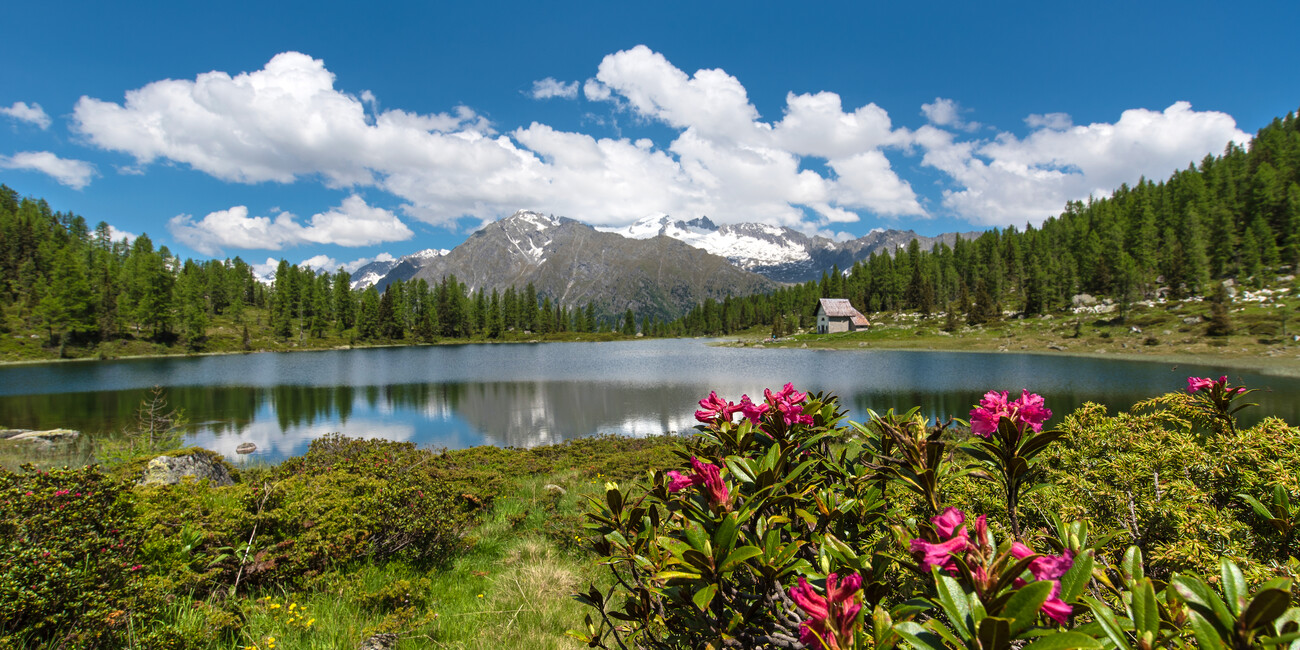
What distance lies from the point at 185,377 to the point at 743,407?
5518 cm

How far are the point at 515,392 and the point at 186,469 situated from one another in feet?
76.1

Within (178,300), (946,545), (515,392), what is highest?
(178,300)

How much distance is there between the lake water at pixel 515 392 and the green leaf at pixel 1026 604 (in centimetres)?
1832

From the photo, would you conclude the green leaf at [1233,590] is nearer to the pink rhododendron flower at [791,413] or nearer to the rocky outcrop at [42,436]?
the pink rhododendron flower at [791,413]

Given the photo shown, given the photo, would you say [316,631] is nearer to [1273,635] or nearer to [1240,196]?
[1273,635]

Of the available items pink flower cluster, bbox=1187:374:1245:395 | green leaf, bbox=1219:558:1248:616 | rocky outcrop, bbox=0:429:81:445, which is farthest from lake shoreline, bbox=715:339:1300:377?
rocky outcrop, bbox=0:429:81:445

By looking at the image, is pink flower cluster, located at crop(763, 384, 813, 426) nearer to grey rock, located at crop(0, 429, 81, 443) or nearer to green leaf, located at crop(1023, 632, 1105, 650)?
green leaf, located at crop(1023, 632, 1105, 650)

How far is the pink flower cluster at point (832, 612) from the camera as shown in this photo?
1.21 m

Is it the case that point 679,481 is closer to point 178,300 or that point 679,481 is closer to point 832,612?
point 832,612

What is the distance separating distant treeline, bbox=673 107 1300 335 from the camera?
2338 inches

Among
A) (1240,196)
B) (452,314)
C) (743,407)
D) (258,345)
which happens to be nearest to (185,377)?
(258,345)

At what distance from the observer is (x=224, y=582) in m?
4.54

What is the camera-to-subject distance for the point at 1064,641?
0.97 meters

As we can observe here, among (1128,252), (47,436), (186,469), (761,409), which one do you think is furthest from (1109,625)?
(1128,252)
